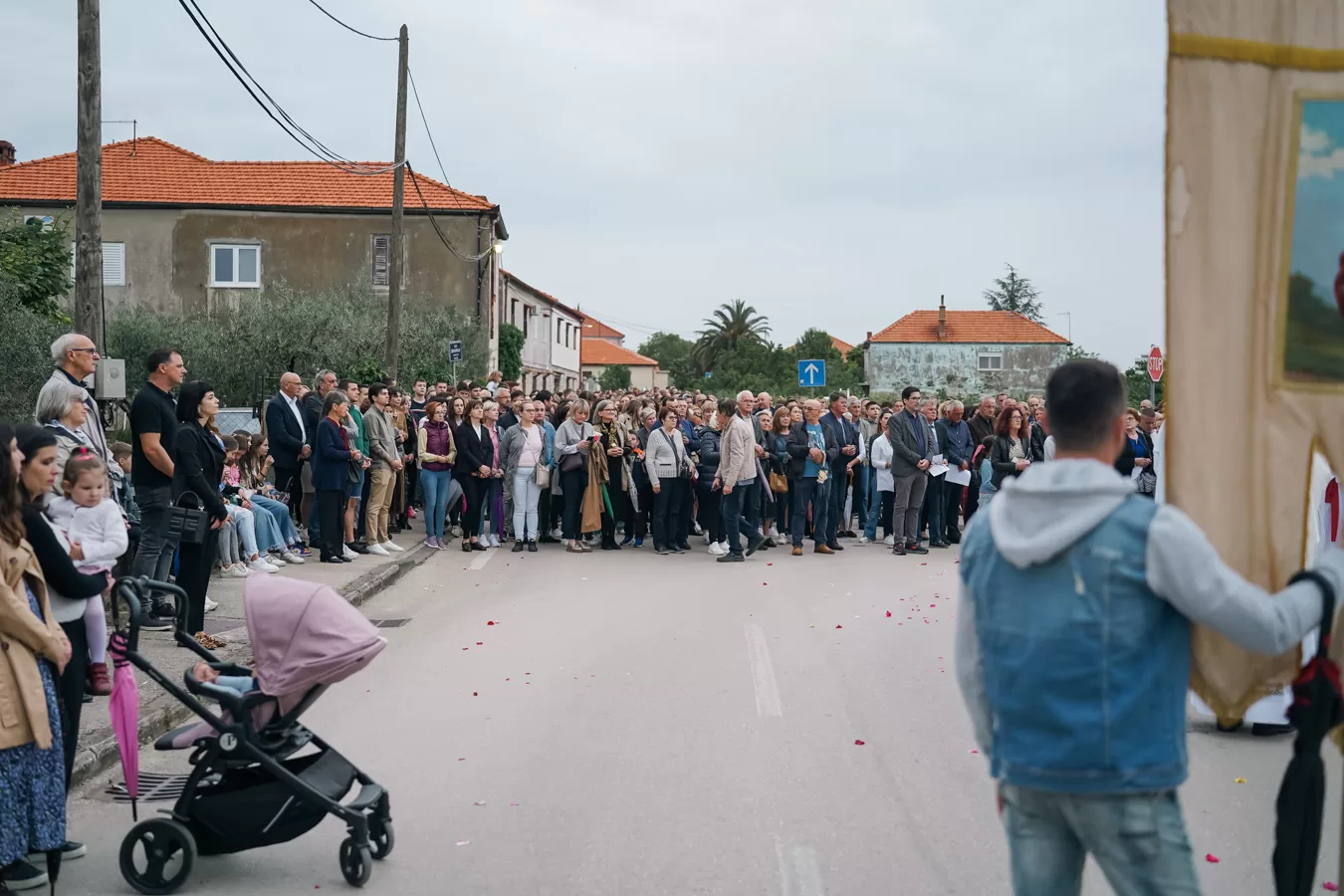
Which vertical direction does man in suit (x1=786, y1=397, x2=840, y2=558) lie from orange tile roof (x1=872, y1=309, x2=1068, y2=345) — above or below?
below

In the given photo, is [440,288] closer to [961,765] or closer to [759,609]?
[759,609]

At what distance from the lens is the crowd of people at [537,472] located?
920cm

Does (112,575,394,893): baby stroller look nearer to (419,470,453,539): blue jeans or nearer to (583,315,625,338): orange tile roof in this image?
(419,470,453,539): blue jeans

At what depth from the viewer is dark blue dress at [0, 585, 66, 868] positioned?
4.66m

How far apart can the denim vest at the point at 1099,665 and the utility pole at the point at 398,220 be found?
70.1 feet

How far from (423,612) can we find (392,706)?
3.92 meters

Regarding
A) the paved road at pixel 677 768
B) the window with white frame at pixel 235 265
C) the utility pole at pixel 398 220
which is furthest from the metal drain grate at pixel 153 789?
the window with white frame at pixel 235 265

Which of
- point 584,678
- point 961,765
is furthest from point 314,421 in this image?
point 961,765

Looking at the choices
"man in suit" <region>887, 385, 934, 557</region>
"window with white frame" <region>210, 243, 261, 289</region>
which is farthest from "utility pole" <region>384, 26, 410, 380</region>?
"window with white frame" <region>210, 243, 261, 289</region>

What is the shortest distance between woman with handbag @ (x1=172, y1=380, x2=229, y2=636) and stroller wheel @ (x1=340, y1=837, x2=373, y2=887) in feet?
15.2

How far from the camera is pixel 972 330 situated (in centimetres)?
8775

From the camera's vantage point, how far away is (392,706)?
26.1ft

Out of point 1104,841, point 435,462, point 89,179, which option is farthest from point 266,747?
point 435,462

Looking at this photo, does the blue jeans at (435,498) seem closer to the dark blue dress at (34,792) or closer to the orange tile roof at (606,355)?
the dark blue dress at (34,792)
